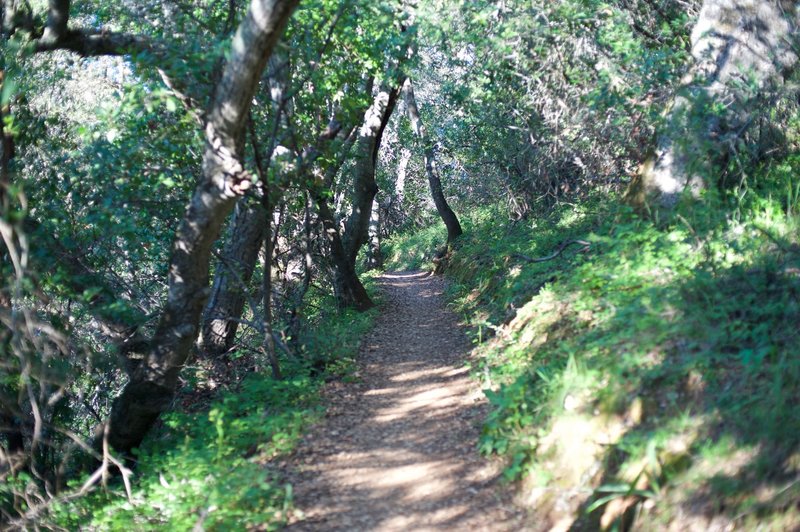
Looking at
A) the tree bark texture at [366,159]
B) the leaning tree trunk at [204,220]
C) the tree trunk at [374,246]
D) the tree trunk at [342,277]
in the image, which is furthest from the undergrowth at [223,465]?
the tree trunk at [374,246]

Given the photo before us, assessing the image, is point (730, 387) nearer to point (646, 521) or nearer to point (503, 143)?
point (646, 521)

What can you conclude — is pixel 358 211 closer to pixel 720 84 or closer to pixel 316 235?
pixel 316 235

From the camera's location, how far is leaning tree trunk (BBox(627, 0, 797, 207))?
7.64m

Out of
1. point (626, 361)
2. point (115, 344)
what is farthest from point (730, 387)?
point (115, 344)

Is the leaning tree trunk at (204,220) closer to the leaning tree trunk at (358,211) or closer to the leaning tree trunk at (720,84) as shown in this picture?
the leaning tree trunk at (720,84)

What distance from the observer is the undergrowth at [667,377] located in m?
3.76

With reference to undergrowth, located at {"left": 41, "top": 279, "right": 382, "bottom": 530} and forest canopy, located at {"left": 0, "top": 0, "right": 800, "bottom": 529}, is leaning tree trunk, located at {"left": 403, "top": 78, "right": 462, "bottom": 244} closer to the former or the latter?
forest canopy, located at {"left": 0, "top": 0, "right": 800, "bottom": 529}

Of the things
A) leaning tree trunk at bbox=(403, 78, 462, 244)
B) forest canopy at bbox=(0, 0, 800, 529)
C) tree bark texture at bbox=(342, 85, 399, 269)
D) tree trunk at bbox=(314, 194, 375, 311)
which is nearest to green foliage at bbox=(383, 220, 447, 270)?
leaning tree trunk at bbox=(403, 78, 462, 244)

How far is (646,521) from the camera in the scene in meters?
3.82

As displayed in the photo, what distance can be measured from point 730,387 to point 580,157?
7.58 m

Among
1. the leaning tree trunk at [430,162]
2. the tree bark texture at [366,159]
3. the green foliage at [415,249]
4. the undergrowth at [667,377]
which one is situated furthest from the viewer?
the green foliage at [415,249]

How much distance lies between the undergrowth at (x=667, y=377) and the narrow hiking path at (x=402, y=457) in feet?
1.07

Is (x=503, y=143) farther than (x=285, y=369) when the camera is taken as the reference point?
Yes

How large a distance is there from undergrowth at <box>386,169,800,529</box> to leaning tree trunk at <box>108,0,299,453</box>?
3.12 meters
